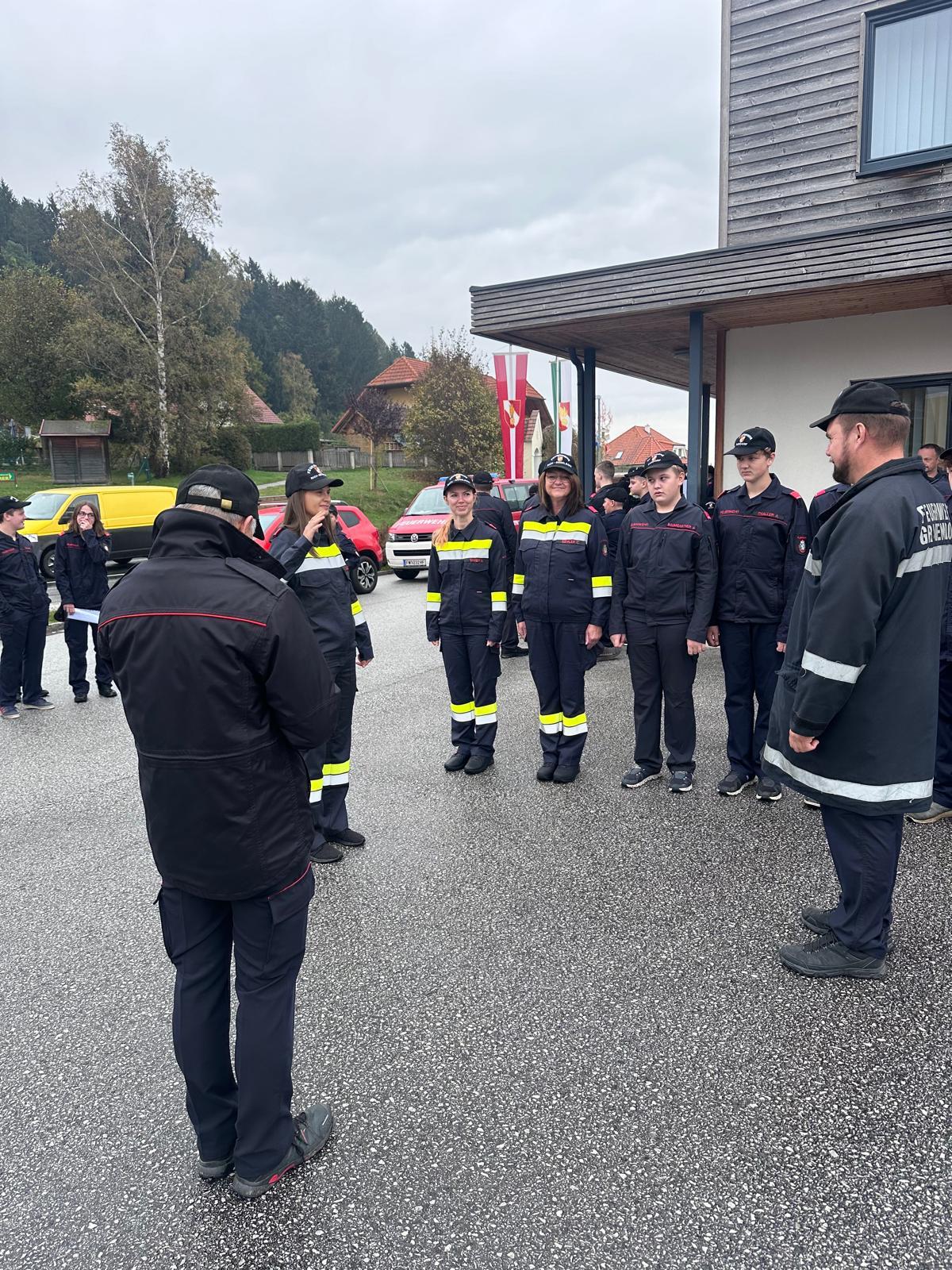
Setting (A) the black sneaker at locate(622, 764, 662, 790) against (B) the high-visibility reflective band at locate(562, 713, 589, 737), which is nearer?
(A) the black sneaker at locate(622, 764, 662, 790)

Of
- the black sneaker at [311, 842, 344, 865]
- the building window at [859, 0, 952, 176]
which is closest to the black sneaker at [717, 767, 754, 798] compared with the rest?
the black sneaker at [311, 842, 344, 865]

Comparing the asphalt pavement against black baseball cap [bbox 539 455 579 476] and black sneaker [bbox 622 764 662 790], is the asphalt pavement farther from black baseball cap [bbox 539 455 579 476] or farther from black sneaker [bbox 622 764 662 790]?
black baseball cap [bbox 539 455 579 476]

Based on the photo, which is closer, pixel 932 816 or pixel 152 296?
pixel 932 816

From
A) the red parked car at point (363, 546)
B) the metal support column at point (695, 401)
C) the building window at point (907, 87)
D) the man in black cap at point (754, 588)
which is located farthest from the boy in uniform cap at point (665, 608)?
the red parked car at point (363, 546)

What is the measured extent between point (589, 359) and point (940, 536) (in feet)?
29.9

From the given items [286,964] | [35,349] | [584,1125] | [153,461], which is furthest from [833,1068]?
[35,349]

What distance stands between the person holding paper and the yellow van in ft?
31.6

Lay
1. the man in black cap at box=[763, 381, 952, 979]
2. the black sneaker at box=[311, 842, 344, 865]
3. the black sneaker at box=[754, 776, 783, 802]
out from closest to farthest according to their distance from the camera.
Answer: the man in black cap at box=[763, 381, 952, 979]
the black sneaker at box=[311, 842, 344, 865]
the black sneaker at box=[754, 776, 783, 802]

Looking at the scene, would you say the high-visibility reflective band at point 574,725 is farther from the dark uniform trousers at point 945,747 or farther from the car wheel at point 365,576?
the car wheel at point 365,576

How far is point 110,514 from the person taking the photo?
18.9 meters

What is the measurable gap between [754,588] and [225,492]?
3.69 m

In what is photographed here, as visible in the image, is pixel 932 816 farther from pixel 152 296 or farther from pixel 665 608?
pixel 152 296

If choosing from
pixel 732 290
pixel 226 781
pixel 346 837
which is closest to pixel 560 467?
pixel 346 837

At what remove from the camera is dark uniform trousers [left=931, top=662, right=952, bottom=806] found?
4789 mm
